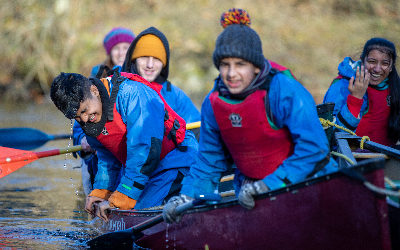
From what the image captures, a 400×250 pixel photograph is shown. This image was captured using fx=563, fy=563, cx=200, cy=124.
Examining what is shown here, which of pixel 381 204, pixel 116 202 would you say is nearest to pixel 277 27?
pixel 116 202

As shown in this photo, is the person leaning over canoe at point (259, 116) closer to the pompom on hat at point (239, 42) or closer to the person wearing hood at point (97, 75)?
the pompom on hat at point (239, 42)

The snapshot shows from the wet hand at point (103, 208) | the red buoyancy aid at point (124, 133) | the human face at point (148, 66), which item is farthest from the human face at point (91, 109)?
the human face at point (148, 66)

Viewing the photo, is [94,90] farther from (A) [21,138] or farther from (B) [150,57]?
(A) [21,138]

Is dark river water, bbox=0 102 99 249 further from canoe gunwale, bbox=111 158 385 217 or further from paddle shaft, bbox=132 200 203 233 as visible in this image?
canoe gunwale, bbox=111 158 385 217

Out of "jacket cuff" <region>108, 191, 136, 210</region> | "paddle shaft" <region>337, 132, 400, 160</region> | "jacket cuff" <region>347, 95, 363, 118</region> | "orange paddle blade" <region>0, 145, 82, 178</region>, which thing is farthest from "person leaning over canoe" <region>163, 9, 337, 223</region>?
"orange paddle blade" <region>0, 145, 82, 178</region>

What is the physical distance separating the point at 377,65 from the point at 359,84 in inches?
13.7

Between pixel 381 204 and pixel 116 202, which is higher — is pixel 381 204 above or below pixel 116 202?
below

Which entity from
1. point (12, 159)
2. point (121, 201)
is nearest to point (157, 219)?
point (121, 201)

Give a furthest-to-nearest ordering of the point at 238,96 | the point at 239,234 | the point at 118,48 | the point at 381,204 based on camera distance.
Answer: the point at 118,48, the point at 239,234, the point at 238,96, the point at 381,204

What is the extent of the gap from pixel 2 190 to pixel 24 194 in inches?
13.2

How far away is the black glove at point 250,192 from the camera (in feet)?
8.99

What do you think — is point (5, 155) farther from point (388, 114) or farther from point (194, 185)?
point (388, 114)

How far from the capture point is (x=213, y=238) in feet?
10.3

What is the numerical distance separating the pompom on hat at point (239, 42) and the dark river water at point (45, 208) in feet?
7.38
